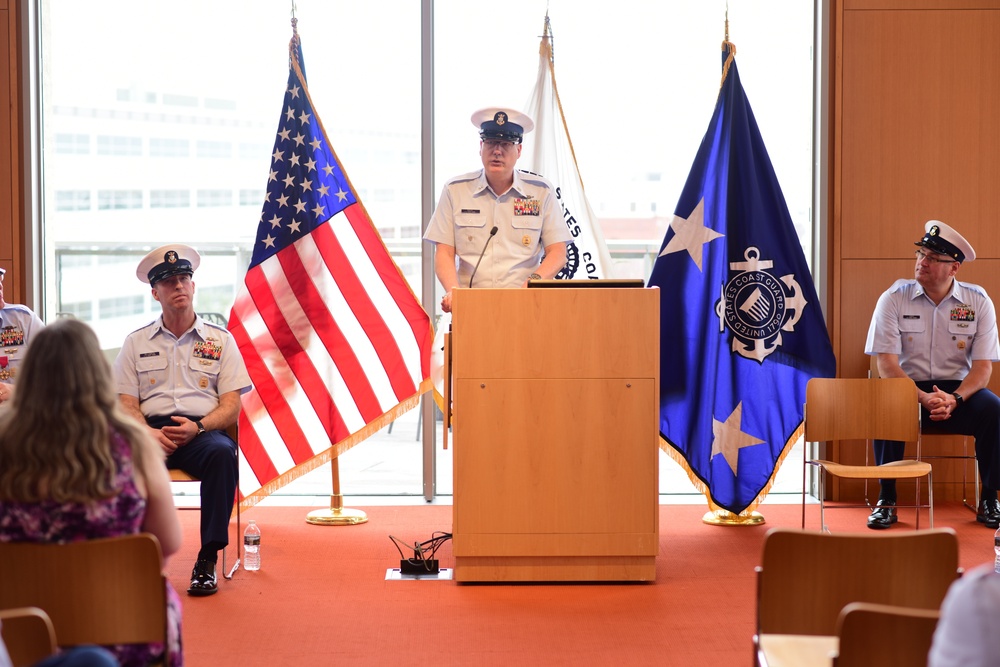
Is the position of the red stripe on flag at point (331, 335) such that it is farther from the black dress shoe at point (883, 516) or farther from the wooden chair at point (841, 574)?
the wooden chair at point (841, 574)

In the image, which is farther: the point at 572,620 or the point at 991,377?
the point at 991,377

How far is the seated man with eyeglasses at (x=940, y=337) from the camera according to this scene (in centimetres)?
546

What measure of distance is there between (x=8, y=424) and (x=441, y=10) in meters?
4.27

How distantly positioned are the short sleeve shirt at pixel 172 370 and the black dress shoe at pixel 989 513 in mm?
3836

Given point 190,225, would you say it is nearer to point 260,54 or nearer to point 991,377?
point 260,54

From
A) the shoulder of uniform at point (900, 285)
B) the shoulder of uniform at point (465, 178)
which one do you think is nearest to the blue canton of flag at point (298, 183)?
the shoulder of uniform at point (465, 178)

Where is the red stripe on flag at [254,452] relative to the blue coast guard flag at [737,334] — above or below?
below

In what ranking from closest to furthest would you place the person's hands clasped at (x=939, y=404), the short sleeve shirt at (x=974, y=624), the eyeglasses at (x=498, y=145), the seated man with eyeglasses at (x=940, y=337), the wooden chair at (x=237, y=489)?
the short sleeve shirt at (x=974, y=624) → the wooden chair at (x=237, y=489) → the eyeglasses at (x=498, y=145) → the person's hands clasped at (x=939, y=404) → the seated man with eyeglasses at (x=940, y=337)

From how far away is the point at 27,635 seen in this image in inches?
76.2

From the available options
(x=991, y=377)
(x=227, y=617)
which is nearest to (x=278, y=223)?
(x=227, y=617)

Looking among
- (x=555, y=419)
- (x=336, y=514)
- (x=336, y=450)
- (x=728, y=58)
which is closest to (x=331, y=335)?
(x=336, y=450)

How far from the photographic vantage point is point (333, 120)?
6059 mm

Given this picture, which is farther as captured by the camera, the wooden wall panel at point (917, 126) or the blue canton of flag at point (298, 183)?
the wooden wall panel at point (917, 126)

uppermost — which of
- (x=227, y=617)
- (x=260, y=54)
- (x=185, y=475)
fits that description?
(x=260, y=54)
